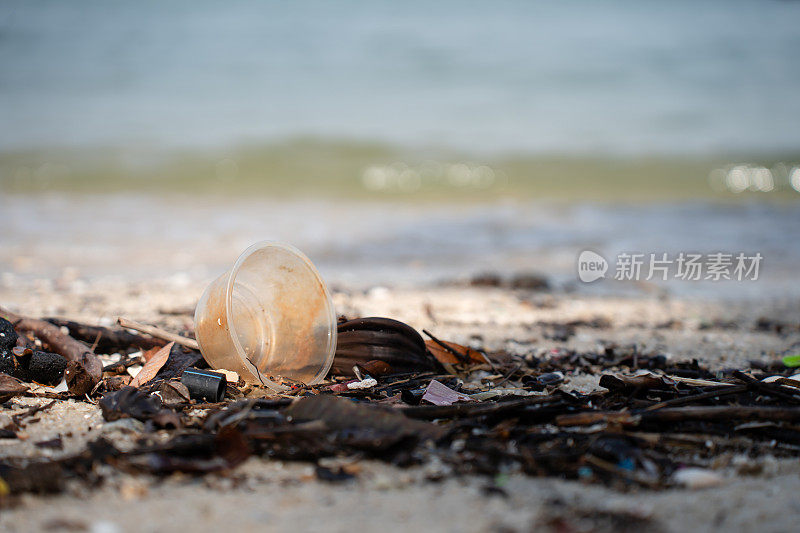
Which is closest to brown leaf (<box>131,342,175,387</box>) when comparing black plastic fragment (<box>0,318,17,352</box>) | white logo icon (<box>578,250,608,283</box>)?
black plastic fragment (<box>0,318,17,352</box>)

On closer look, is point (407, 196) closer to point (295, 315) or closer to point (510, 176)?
point (510, 176)

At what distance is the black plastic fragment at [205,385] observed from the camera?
2.48 metres

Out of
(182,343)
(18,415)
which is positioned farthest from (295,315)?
(18,415)

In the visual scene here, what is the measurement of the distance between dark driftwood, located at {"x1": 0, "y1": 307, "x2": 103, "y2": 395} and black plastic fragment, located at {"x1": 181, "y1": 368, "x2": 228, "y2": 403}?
39cm

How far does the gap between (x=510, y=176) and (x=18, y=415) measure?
1263cm

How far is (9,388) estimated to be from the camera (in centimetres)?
247

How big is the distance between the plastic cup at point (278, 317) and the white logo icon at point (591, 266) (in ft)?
12.0

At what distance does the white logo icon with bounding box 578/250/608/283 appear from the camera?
20.1 feet

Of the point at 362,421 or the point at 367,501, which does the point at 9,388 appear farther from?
the point at 367,501

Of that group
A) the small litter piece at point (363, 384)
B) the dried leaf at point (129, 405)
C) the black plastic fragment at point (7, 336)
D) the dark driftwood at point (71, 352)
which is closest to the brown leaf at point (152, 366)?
the dark driftwood at point (71, 352)

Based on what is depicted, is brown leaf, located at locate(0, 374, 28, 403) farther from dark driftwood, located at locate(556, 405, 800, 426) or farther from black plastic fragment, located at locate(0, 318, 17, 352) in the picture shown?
dark driftwood, located at locate(556, 405, 800, 426)

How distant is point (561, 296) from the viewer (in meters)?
5.18

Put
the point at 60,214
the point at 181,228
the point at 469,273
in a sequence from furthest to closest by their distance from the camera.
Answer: the point at 60,214 → the point at 181,228 → the point at 469,273


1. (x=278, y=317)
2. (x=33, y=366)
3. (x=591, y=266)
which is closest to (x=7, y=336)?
(x=33, y=366)
